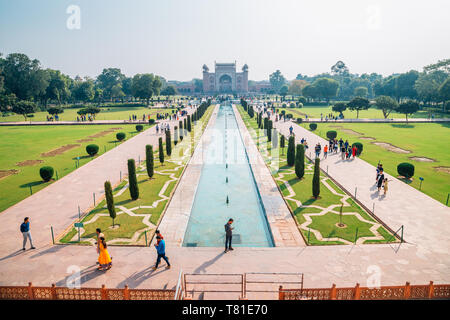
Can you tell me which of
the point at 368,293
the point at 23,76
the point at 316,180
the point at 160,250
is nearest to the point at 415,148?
the point at 316,180

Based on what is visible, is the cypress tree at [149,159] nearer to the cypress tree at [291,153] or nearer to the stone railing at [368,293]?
the cypress tree at [291,153]

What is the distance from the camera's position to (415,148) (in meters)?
27.0

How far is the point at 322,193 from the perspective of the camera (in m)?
16.1

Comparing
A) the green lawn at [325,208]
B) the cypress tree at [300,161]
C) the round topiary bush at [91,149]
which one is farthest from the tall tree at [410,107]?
the round topiary bush at [91,149]

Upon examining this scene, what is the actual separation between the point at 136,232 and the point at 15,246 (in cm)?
415

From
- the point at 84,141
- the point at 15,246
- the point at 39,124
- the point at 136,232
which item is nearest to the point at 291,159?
the point at 136,232

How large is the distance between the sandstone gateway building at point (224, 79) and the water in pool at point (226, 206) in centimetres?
12216

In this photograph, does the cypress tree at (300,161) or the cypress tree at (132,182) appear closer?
the cypress tree at (132,182)

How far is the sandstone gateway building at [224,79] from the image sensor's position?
141875mm

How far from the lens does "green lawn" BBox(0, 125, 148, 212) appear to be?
1738cm

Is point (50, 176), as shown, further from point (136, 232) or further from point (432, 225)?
point (432, 225)

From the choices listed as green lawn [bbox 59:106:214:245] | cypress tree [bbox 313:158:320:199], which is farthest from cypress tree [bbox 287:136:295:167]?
green lawn [bbox 59:106:214:245]

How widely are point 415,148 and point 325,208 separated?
706 inches

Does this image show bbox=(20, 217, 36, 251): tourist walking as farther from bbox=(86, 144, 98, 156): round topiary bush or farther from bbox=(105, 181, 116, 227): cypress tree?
bbox=(86, 144, 98, 156): round topiary bush
